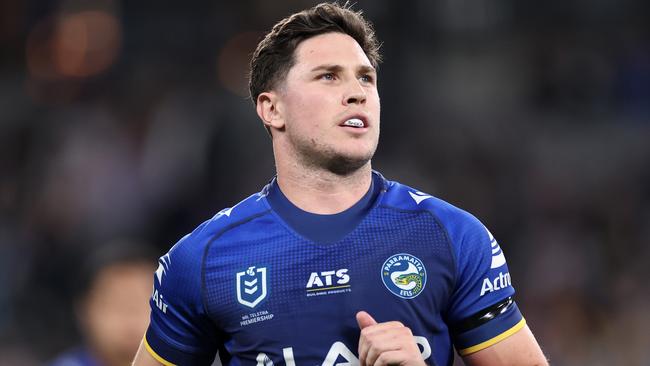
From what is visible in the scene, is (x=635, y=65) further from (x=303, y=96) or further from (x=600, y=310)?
(x=303, y=96)

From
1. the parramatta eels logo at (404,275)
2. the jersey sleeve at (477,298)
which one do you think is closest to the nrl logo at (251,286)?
the parramatta eels logo at (404,275)

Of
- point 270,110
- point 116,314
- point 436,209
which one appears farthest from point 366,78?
point 116,314

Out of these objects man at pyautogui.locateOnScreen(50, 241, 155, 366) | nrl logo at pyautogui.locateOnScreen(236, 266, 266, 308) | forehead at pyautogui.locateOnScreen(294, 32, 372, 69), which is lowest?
man at pyautogui.locateOnScreen(50, 241, 155, 366)

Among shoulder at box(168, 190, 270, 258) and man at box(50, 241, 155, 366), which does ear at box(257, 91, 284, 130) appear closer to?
shoulder at box(168, 190, 270, 258)

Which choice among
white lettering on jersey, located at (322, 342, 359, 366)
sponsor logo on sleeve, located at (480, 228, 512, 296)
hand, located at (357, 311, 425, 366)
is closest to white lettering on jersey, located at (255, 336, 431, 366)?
white lettering on jersey, located at (322, 342, 359, 366)

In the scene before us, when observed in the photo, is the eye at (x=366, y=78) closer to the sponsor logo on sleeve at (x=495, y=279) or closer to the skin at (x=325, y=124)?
the skin at (x=325, y=124)

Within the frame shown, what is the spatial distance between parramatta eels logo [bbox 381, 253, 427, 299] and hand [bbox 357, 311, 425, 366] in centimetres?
20

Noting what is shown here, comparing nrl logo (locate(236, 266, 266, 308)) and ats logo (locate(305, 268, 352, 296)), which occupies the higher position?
ats logo (locate(305, 268, 352, 296))

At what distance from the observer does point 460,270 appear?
3.79m

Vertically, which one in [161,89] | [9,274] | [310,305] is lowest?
[9,274]

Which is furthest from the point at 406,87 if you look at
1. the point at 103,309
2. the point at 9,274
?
the point at 103,309

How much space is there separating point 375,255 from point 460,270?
295 mm

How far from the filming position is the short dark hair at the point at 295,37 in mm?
4188

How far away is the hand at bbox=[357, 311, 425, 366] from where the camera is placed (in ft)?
11.4
